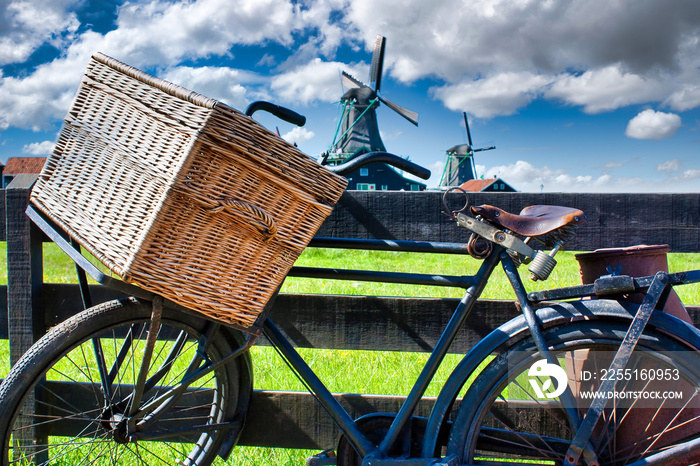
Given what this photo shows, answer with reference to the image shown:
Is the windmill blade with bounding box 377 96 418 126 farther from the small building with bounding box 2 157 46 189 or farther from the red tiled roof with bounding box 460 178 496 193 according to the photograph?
the small building with bounding box 2 157 46 189

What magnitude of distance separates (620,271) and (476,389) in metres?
0.60

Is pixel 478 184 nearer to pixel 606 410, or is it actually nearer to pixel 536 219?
pixel 606 410

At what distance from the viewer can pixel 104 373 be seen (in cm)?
168

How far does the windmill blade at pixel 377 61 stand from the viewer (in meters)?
27.8

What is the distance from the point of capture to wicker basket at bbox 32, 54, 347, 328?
48.6 inches

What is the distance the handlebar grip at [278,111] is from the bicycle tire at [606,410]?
39.7 inches

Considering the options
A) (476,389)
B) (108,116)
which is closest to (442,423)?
(476,389)

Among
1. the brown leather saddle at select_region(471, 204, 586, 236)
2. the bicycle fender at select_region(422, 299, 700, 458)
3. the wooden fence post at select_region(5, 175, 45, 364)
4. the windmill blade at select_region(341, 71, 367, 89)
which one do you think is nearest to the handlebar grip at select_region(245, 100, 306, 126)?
the brown leather saddle at select_region(471, 204, 586, 236)

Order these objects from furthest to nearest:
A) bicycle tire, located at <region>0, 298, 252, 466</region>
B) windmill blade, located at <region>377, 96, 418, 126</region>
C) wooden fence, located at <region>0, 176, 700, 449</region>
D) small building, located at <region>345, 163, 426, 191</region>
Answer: small building, located at <region>345, 163, 426, 191</region> < windmill blade, located at <region>377, 96, 418, 126</region> < wooden fence, located at <region>0, 176, 700, 449</region> < bicycle tire, located at <region>0, 298, 252, 466</region>

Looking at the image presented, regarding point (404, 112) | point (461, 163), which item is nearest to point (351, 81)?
point (404, 112)

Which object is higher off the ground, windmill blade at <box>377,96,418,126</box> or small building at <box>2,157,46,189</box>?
small building at <box>2,157,46,189</box>

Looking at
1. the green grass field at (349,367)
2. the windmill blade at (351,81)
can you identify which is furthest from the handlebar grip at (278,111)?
the windmill blade at (351,81)

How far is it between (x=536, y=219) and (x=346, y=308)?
0.89m

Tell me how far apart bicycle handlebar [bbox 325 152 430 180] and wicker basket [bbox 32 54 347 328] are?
0.57ft
